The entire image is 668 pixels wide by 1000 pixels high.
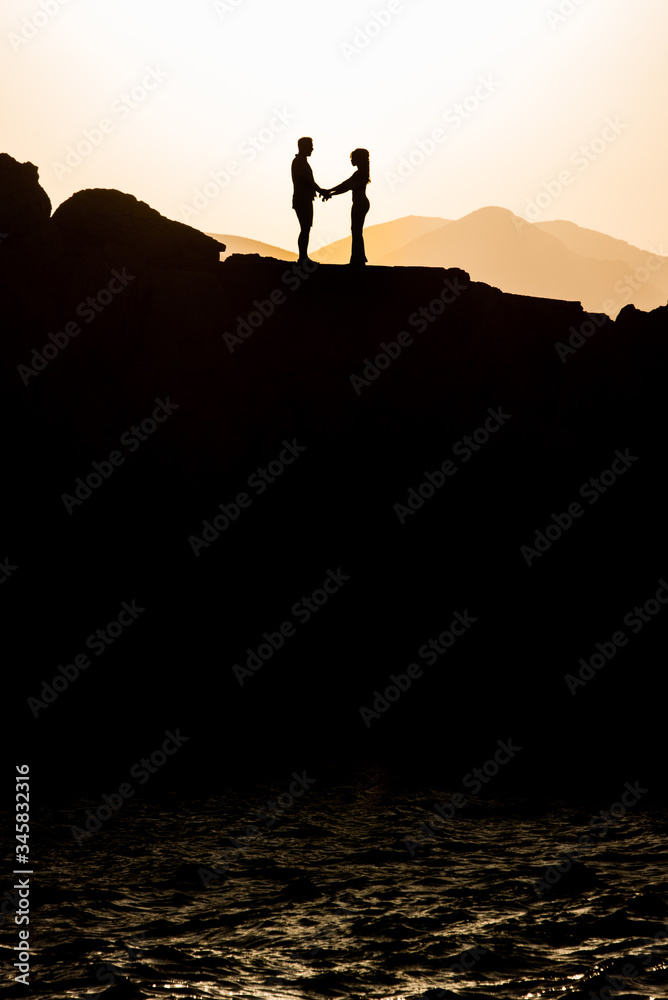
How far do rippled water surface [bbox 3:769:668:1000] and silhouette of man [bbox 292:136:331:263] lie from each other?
12897 millimetres

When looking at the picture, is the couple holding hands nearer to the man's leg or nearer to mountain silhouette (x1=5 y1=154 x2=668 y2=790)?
the man's leg

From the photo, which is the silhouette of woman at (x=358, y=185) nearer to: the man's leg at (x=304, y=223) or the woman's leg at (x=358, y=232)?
the woman's leg at (x=358, y=232)

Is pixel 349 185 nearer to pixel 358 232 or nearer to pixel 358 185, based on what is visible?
pixel 358 185

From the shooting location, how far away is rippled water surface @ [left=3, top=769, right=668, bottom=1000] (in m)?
7.92

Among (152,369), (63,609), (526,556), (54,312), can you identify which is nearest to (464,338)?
(526,556)

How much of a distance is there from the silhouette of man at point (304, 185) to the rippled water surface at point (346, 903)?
12.9 metres

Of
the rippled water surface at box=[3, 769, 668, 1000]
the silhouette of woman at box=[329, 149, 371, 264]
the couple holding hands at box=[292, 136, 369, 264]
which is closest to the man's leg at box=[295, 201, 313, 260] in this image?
the couple holding hands at box=[292, 136, 369, 264]

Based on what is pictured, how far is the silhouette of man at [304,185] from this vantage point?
20.1 m

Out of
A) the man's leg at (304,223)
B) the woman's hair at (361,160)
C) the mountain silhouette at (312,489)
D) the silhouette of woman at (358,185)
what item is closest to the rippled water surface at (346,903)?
the mountain silhouette at (312,489)

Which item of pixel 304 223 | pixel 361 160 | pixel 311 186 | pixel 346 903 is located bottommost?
pixel 346 903

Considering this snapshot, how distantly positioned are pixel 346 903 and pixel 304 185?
50.9 ft

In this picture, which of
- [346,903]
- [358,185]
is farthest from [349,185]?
[346,903]

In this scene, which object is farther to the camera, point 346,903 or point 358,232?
point 358,232

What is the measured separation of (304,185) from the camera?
2022 centimetres
